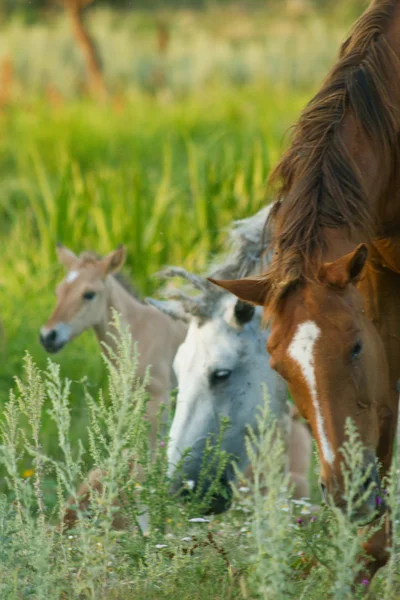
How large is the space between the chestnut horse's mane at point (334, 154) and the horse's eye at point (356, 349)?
0.26 m

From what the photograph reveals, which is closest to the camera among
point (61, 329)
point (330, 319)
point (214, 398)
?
point (330, 319)

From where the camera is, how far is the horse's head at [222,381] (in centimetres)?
425

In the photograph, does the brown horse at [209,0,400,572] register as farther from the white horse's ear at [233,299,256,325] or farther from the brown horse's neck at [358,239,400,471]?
the white horse's ear at [233,299,256,325]

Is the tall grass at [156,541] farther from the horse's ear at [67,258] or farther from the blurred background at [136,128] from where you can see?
the horse's ear at [67,258]

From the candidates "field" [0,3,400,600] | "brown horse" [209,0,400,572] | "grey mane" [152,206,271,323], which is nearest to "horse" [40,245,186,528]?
"field" [0,3,400,600]

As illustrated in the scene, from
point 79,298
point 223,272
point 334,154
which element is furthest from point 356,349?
point 79,298

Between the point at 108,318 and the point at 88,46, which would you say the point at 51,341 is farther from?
the point at 88,46

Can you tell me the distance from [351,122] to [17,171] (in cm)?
1005

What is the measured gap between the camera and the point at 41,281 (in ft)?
Result: 27.0

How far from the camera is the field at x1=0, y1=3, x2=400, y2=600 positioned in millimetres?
3225

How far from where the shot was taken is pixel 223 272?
15.4 ft

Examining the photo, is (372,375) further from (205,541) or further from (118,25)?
(118,25)

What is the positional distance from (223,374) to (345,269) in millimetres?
1286

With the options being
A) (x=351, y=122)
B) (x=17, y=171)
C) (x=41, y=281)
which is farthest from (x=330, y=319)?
(x=17, y=171)
